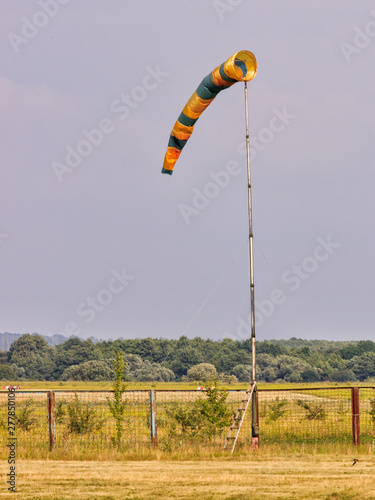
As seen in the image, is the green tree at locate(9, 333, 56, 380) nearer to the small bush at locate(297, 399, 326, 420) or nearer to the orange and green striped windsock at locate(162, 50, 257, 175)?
the small bush at locate(297, 399, 326, 420)

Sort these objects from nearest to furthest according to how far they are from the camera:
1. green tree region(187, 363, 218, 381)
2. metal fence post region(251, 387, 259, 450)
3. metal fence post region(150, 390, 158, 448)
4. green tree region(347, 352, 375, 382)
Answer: metal fence post region(150, 390, 158, 448) → metal fence post region(251, 387, 259, 450) → green tree region(187, 363, 218, 381) → green tree region(347, 352, 375, 382)

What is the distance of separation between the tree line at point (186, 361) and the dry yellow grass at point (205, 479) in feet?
244

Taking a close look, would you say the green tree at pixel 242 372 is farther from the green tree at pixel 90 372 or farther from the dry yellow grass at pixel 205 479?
the dry yellow grass at pixel 205 479

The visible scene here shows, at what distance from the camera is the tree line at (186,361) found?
97.4 metres

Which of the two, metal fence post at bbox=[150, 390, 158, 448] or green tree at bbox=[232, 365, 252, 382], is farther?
green tree at bbox=[232, 365, 252, 382]

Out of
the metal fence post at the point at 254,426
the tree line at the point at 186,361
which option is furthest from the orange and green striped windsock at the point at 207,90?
the tree line at the point at 186,361

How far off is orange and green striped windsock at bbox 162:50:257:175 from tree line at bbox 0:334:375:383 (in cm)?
7000

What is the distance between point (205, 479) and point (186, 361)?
3914 inches

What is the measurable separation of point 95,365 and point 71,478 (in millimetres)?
87410

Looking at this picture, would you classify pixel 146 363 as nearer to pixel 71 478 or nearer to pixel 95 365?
pixel 95 365

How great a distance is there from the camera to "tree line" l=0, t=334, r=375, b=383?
97375 millimetres

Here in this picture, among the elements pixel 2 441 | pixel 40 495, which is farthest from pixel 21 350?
pixel 40 495

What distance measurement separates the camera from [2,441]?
20.1m

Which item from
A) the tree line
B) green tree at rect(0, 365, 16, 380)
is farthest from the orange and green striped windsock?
green tree at rect(0, 365, 16, 380)
